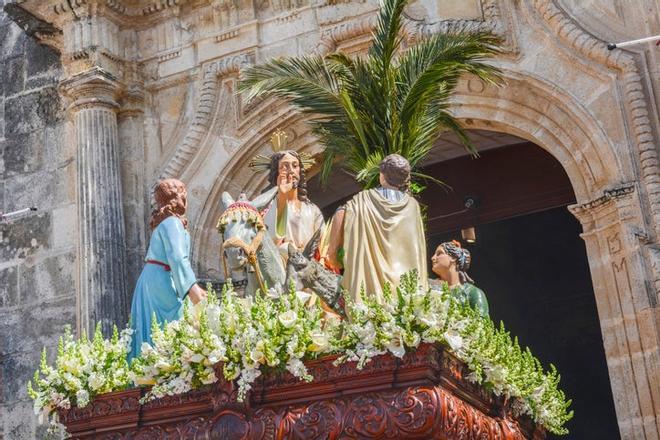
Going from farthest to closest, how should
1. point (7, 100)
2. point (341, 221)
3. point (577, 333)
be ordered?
point (577, 333) → point (7, 100) → point (341, 221)

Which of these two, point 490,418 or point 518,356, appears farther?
point 518,356

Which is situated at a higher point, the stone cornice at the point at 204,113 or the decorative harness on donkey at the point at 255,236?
the stone cornice at the point at 204,113

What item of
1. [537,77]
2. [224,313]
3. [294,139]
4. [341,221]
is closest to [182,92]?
[294,139]

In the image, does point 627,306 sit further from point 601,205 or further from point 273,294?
point 273,294

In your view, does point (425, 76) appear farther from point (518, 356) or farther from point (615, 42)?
point (518, 356)

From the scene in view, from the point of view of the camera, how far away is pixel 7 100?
1338 centimetres

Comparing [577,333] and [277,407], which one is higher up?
[577,333]

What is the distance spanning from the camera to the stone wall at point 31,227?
12250 mm

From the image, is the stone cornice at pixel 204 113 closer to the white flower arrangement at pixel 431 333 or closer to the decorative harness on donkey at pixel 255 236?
the decorative harness on donkey at pixel 255 236

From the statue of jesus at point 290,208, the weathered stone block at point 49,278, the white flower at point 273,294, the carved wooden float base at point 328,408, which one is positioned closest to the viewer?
the carved wooden float base at point 328,408

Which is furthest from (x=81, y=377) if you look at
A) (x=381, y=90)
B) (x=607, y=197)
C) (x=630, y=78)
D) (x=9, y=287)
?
(x=9, y=287)

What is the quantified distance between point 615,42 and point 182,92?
4.62 metres

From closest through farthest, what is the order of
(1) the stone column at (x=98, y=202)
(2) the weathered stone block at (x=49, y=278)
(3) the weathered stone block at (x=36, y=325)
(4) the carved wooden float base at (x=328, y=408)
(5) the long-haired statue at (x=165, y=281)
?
1. (4) the carved wooden float base at (x=328, y=408)
2. (5) the long-haired statue at (x=165, y=281)
3. (1) the stone column at (x=98, y=202)
4. (3) the weathered stone block at (x=36, y=325)
5. (2) the weathered stone block at (x=49, y=278)

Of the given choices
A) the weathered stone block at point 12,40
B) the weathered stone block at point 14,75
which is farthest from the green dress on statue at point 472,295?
the weathered stone block at point 12,40
